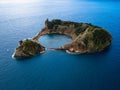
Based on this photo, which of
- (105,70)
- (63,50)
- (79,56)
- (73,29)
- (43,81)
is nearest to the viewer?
(43,81)

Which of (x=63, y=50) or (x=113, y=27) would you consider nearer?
(x=63, y=50)

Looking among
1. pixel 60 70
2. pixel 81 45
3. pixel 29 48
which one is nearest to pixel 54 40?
pixel 81 45

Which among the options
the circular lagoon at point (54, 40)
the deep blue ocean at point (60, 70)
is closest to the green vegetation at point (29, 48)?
the deep blue ocean at point (60, 70)

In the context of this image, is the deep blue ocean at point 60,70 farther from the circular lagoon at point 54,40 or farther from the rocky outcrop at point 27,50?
the rocky outcrop at point 27,50

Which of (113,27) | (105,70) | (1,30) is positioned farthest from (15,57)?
(113,27)

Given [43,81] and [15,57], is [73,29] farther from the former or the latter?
[43,81]
